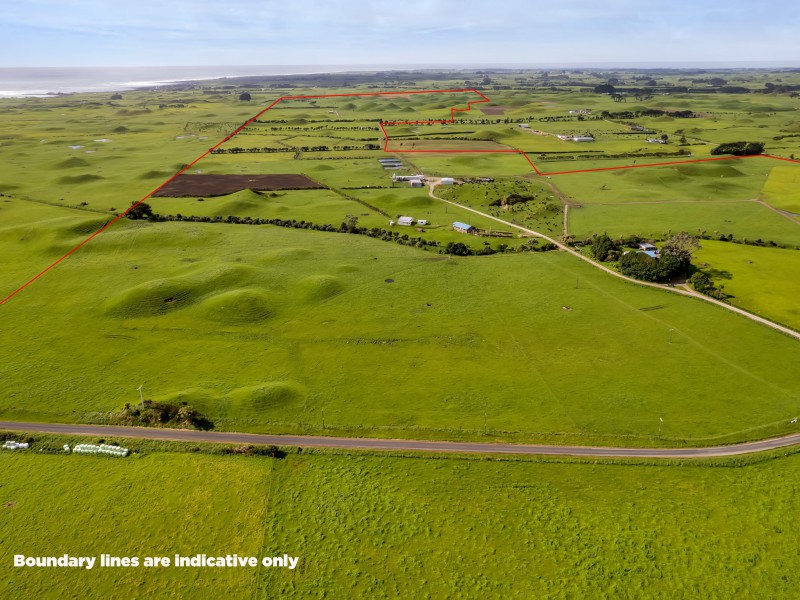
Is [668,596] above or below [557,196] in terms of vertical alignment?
below

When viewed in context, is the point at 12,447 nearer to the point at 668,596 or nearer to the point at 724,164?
the point at 668,596

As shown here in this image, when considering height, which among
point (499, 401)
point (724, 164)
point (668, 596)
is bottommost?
point (668, 596)

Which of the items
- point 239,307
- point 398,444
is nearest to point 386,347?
point 398,444

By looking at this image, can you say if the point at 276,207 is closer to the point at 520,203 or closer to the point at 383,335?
the point at 520,203

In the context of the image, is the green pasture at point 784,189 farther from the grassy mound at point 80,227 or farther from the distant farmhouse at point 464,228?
the grassy mound at point 80,227

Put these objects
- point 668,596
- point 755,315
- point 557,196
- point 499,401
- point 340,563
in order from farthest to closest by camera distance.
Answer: point 557,196
point 755,315
point 499,401
point 340,563
point 668,596

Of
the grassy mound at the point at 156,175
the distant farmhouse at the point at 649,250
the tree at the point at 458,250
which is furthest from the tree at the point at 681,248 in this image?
the grassy mound at the point at 156,175

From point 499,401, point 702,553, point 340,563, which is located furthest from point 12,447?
point 702,553
